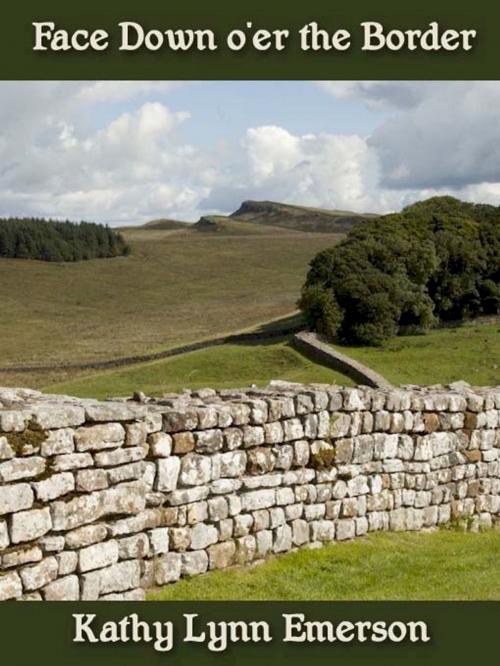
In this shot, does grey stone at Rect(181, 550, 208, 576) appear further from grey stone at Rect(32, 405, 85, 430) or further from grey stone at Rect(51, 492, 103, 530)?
grey stone at Rect(32, 405, 85, 430)

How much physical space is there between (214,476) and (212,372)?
50.7 metres

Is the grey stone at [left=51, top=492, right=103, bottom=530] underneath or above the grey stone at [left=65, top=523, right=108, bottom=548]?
above

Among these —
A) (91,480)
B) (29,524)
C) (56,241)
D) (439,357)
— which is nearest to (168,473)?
(91,480)

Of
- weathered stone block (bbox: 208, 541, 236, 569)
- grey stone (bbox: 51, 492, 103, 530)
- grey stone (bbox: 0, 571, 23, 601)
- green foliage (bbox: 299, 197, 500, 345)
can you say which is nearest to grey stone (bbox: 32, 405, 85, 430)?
grey stone (bbox: 51, 492, 103, 530)

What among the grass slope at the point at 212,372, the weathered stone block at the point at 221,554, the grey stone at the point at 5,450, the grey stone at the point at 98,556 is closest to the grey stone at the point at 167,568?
the weathered stone block at the point at 221,554

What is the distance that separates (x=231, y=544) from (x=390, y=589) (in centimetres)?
205

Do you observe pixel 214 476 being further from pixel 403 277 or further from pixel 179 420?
pixel 403 277

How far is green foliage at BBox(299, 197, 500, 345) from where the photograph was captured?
2805 inches

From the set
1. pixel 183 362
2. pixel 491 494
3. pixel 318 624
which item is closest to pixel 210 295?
pixel 183 362

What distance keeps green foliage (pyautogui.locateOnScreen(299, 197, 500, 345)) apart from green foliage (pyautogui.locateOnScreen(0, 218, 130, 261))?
2975 inches

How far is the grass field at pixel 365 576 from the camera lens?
1171 centimetres

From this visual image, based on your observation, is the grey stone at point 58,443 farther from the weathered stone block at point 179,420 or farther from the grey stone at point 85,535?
the weathered stone block at point 179,420

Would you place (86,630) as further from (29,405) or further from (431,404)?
(431,404)

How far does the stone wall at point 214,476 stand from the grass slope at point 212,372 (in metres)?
38.3
